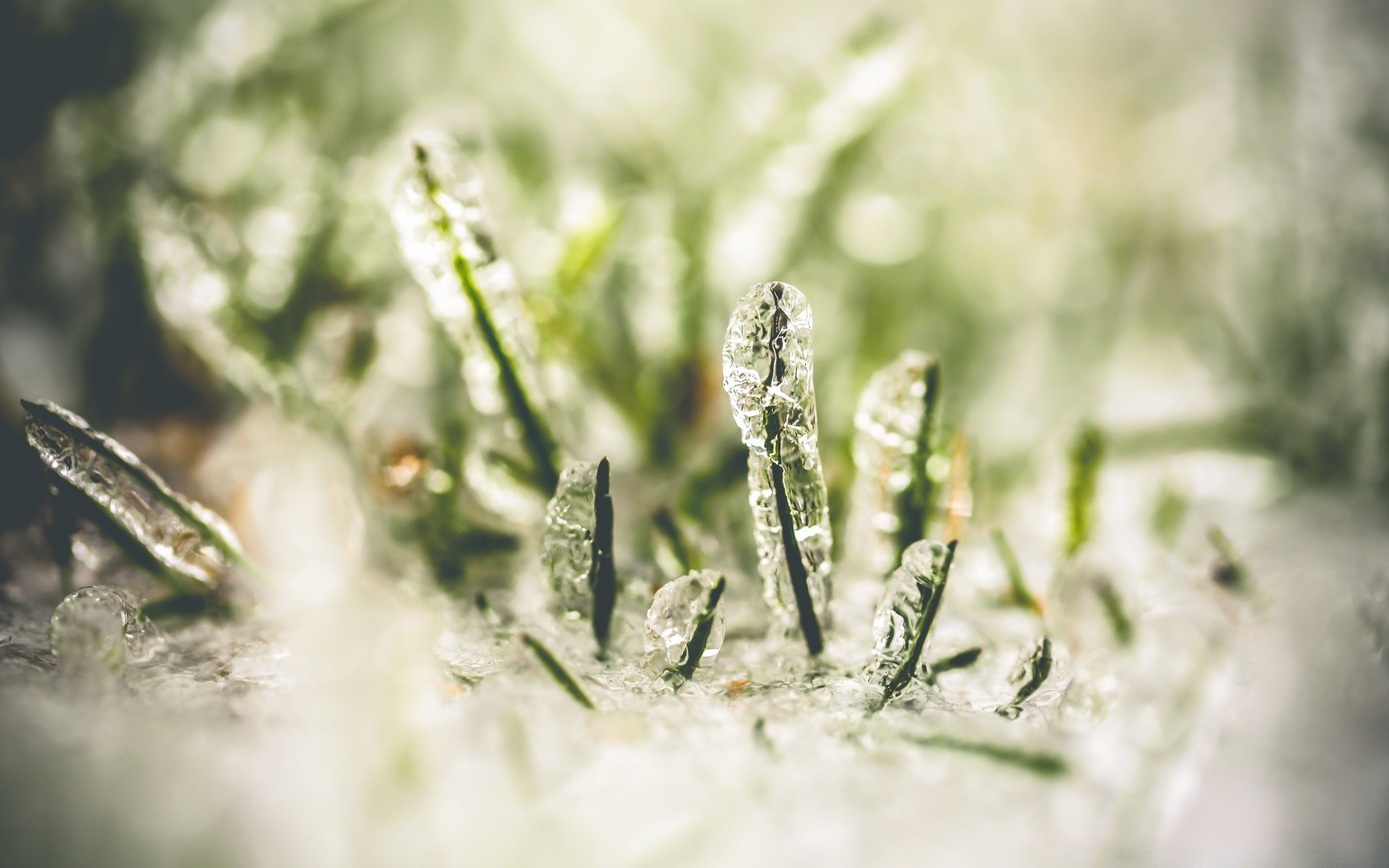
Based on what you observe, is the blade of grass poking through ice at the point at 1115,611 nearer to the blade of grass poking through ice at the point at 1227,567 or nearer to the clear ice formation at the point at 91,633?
the blade of grass poking through ice at the point at 1227,567

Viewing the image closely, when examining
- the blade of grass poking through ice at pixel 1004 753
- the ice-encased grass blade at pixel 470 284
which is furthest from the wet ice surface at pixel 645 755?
the ice-encased grass blade at pixel 470 284

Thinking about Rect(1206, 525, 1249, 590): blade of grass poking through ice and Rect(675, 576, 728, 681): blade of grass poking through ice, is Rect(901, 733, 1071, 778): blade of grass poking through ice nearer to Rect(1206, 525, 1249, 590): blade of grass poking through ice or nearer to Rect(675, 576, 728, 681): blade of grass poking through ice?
Rect(675, 576, 728, 681): blade of grass poking through ice

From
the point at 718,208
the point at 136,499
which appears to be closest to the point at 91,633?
the point at 136,499

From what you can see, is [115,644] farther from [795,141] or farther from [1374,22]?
[1374,22]

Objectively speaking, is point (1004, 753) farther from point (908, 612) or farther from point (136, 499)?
point (136, 499)

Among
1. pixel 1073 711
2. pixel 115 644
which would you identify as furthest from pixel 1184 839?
pixel 115 644
